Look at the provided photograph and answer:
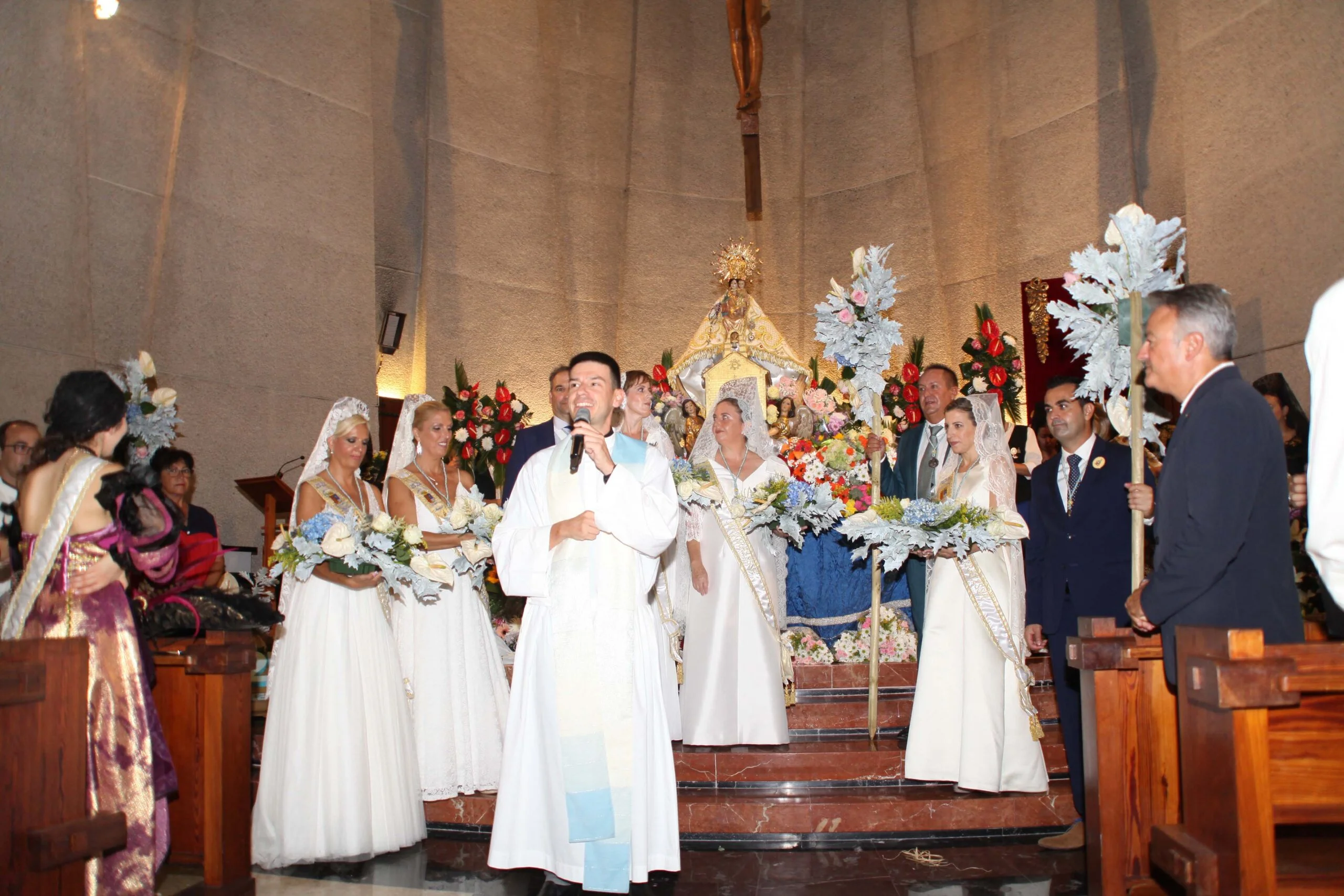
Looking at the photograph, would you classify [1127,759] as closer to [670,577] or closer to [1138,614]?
[1138,614]

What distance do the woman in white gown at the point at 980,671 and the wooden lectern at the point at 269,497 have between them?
463 centimetres

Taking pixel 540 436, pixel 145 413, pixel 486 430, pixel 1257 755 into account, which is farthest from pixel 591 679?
pixel 486 430

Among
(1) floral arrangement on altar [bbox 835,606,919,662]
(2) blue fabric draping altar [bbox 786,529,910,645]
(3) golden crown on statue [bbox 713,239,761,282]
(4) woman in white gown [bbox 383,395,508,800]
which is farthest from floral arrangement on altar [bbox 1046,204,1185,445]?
(3) golden crown on statue [bbox 713,239,761,282]

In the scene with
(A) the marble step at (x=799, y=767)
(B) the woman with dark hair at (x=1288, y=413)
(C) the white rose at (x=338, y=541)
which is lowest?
(A) the marble step at (x=799, y=767)

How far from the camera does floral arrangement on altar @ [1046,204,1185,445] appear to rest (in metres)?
4.46

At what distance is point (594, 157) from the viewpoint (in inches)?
483

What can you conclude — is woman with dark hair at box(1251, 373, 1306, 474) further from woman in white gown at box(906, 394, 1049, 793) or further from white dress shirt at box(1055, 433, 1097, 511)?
woman in white gown at box(906, 394, 1049, 793)

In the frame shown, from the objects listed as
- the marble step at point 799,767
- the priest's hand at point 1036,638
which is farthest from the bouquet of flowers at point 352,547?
the priest's hand at point 1036,638

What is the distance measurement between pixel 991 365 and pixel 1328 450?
6.30m

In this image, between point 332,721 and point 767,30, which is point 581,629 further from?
point 767,30

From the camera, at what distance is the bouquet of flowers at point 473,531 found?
5762mm

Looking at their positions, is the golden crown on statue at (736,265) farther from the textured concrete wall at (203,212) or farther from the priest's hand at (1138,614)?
the priest's hand at (1138,614)

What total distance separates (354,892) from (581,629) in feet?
4.96

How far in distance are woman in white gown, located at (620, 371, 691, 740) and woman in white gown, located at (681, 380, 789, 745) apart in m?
0.12
